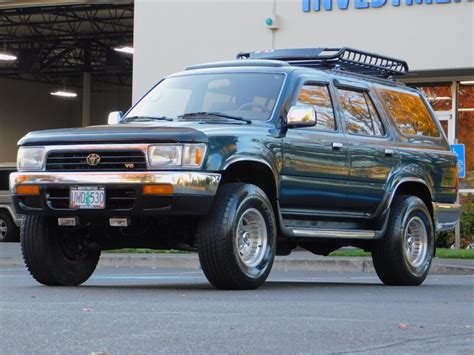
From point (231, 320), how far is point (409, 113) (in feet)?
19.0

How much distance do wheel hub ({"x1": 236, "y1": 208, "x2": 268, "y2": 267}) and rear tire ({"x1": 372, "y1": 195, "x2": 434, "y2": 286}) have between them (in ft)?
6.63

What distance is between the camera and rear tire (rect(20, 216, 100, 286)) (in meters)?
9.91

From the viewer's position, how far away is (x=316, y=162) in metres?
10.4

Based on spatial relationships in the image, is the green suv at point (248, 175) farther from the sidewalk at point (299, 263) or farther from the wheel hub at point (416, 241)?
the sidewalk at point (299, 263)

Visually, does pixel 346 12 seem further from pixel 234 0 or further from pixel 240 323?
pixel 240 323

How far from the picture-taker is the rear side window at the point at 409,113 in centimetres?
1196

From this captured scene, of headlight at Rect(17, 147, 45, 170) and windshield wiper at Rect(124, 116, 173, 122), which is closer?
headlight at Rect(17, 147, 45, 170)

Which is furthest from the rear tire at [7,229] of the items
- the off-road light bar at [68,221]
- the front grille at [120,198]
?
the front grille at [120,198]

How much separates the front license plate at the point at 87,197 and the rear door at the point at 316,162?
65.3 inches

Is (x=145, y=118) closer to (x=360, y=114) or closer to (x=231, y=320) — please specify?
→ (x=360, y=114)

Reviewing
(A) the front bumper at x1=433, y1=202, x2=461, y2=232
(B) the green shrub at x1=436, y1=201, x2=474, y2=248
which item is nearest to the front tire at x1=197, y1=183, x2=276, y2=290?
(A) the front bumper at x1=433, y1=202, x2=461, y2=232

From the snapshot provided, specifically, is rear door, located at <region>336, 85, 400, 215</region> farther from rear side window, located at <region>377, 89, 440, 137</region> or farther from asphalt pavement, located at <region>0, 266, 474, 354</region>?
asphalt pavement, located at <region>0, 266, 474, 354</region>

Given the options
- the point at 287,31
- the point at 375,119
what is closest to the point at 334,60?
the point at 375,119

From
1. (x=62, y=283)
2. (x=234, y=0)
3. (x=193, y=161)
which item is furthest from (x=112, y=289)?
(x=234, y=0)
